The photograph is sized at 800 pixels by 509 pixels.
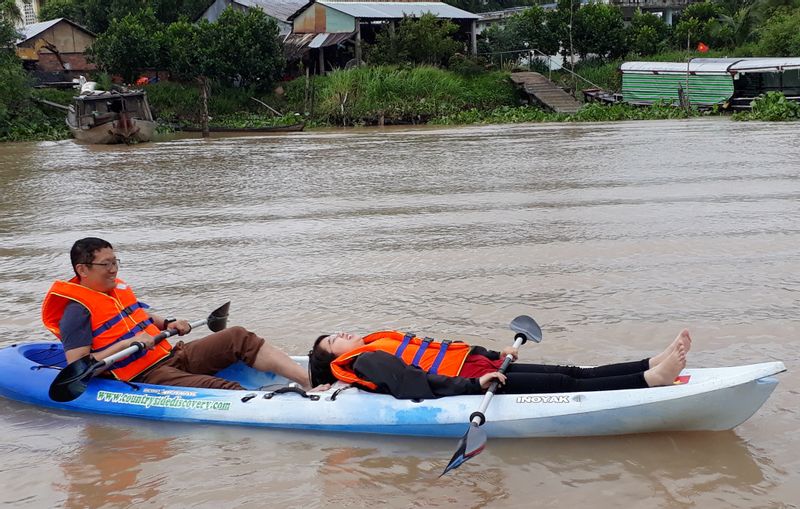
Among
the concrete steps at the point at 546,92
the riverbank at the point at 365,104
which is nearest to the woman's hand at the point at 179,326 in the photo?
the riverbank at the point at 365,104

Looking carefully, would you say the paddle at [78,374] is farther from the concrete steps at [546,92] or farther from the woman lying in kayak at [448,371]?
the concrete steps at [546,92]

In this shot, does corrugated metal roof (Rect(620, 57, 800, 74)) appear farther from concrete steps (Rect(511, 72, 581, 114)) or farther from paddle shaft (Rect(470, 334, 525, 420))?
paddle shaft (Rect(470, 334, 525, 420))

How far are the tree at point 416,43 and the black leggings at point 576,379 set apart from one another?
29.1 metres

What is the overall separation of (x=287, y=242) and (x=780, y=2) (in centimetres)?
3019

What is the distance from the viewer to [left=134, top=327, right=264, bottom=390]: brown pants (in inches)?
208

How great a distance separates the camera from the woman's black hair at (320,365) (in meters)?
5.03

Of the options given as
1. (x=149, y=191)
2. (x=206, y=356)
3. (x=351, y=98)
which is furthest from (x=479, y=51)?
(x=206, y=356)

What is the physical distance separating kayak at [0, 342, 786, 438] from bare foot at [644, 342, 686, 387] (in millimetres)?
46

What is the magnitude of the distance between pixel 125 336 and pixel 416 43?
29029 millimetres

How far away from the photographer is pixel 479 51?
37.4m

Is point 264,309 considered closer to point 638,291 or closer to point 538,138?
point 638,291

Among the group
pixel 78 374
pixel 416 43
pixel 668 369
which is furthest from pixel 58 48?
pixel 668 369

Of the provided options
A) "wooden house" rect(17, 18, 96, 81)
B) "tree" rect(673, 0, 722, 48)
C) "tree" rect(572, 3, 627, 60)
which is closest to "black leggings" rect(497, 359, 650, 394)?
"tree" rect(572, 3, 627, 60)

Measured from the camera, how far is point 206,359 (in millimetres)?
5398
